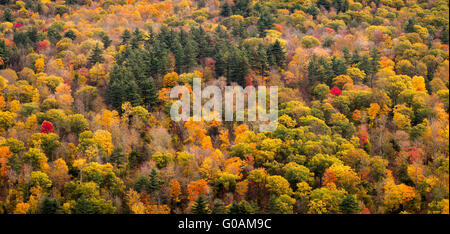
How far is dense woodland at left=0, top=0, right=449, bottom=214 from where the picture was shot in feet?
212

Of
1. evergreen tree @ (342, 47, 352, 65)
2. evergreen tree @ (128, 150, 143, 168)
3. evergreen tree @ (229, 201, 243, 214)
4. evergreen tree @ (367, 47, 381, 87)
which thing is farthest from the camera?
evergreen tree @ (342, 47, 352, 65)

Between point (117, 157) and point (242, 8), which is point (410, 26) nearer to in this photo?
point (242, 8)

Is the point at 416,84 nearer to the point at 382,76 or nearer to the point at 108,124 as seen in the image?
the point at 382,76

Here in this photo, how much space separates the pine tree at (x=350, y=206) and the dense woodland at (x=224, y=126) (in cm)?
13

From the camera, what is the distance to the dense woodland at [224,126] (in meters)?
64.6

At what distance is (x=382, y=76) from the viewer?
89.5 meters

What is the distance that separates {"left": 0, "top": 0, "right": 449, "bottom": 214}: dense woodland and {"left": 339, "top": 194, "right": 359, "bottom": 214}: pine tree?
0.41 feet

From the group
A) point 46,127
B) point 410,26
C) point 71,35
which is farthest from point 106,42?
point 410,26

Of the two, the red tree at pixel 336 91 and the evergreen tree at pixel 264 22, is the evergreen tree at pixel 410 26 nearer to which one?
the evergreen tree at pixel 264 22

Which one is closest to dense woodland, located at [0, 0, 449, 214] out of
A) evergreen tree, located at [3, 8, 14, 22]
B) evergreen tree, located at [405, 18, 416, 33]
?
evergreen tree, located at [405, 18, 416, 33]

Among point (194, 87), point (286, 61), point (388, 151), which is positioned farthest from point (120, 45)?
point (388, 151)

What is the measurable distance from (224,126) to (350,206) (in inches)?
1063

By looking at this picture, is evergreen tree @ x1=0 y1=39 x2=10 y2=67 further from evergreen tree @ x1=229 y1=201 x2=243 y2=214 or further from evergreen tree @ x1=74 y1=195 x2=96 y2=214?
evergreen tree @ x1=229 y1=201 x2=243 y2=214

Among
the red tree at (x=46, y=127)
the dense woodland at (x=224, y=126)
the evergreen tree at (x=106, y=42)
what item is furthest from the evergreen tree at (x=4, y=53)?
the red tree at (x=46, y=127)
